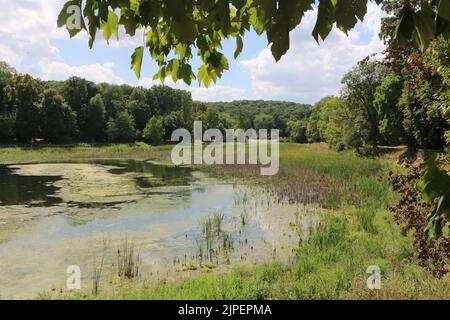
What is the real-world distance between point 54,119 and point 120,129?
12.3 m

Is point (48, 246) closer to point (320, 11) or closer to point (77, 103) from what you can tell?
point (320, 11)

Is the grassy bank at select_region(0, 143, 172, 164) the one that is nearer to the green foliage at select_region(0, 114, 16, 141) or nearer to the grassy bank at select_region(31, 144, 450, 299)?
the green foliage at select_region(0, 114, 16, 141)

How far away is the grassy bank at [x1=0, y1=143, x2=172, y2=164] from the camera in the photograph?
42691mm

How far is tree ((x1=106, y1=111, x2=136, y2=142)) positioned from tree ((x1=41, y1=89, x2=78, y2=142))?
25.1 feet

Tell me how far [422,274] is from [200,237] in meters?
6.30

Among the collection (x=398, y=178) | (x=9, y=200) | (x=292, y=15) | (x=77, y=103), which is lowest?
(x=9, y=200)

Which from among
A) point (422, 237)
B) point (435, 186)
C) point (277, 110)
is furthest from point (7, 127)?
point (277, 110)

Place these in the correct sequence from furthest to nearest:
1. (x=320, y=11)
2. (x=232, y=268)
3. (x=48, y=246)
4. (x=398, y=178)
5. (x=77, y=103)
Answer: (x=77, y=103) < (x=48, y=246) < (x=232, y=268) < (x=398, y=178) < (x=320, y=11)

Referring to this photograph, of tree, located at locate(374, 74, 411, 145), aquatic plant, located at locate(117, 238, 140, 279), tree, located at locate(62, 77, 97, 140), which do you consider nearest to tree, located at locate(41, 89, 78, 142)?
tree, located at locate(62, 77, 97, 140)

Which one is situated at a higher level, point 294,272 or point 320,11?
point 320,11

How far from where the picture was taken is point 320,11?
5.51 feet

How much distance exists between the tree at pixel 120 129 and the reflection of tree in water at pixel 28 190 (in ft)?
129

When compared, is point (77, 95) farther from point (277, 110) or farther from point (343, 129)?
point (277, 110)
